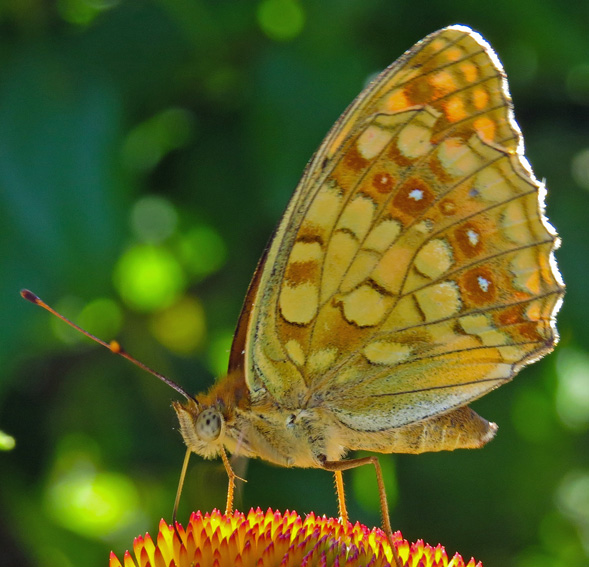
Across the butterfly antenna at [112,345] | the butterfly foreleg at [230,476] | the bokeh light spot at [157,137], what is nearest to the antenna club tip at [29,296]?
the butterfly antenna at [112,345]

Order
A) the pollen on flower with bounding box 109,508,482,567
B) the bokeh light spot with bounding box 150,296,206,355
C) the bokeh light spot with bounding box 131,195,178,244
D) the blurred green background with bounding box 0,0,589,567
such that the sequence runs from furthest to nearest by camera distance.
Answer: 1. the bokeh light spot with bounding box 150,296,206,355
2. the bokeh light spot with bounding box 131,195,178,244
3. the blurred green background with bounding box 0,0,589,567
4. the pollen on flower with bounding box 109,508,482,567

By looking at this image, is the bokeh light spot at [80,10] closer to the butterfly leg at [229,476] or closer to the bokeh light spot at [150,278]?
the bokeh light spot at [150,278]

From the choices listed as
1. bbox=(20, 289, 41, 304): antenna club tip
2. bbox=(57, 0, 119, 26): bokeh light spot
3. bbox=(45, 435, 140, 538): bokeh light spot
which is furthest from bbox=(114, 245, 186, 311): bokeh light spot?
bbox=(20, 289, 41, 304): antenna club tip

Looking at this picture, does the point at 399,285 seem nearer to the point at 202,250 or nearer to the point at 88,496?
the point at 202,250

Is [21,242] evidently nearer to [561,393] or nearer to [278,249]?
[278,249]

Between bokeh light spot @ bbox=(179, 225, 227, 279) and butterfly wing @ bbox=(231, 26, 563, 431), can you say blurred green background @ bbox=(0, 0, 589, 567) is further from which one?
butterfly wing @ bbox=(231, 26, 563, 431)

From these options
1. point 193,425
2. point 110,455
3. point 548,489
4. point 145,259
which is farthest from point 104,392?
point 548,489
